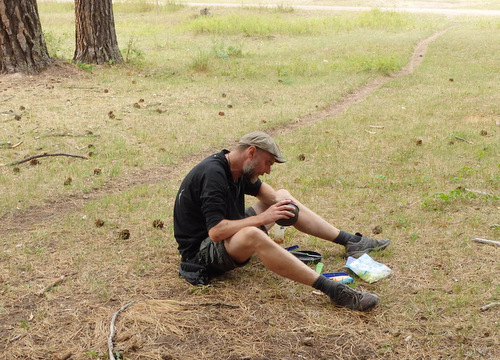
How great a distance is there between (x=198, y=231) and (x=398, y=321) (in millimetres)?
1471

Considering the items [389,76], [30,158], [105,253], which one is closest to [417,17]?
[389,76]

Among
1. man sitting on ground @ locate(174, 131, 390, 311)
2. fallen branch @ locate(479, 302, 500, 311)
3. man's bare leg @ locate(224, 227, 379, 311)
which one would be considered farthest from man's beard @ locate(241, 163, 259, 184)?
fallen branch @ locate(479, 302, 500, 311)

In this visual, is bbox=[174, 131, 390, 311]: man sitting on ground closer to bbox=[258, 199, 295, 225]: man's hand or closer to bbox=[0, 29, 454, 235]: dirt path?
bbox=[258, 199, 295, 225]: man's hand

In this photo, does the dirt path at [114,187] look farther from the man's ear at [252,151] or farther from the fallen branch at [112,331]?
the man's ear at [252,151]

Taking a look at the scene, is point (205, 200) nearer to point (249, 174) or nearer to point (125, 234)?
point (249, 174)

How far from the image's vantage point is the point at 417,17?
65.6 feet

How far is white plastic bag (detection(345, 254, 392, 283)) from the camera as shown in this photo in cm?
399

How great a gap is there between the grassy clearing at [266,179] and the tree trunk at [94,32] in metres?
0.52

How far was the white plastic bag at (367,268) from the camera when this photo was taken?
3.99 meters

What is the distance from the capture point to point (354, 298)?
11.8 ft

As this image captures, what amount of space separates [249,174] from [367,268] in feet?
3.69

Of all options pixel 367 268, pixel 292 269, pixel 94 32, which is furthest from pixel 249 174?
pixel 94 32

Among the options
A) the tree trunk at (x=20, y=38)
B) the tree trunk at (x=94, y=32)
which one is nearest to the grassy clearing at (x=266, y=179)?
the tree trunk at (x=20, y=38)

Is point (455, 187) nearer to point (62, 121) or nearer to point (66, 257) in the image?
point (66, 257)
